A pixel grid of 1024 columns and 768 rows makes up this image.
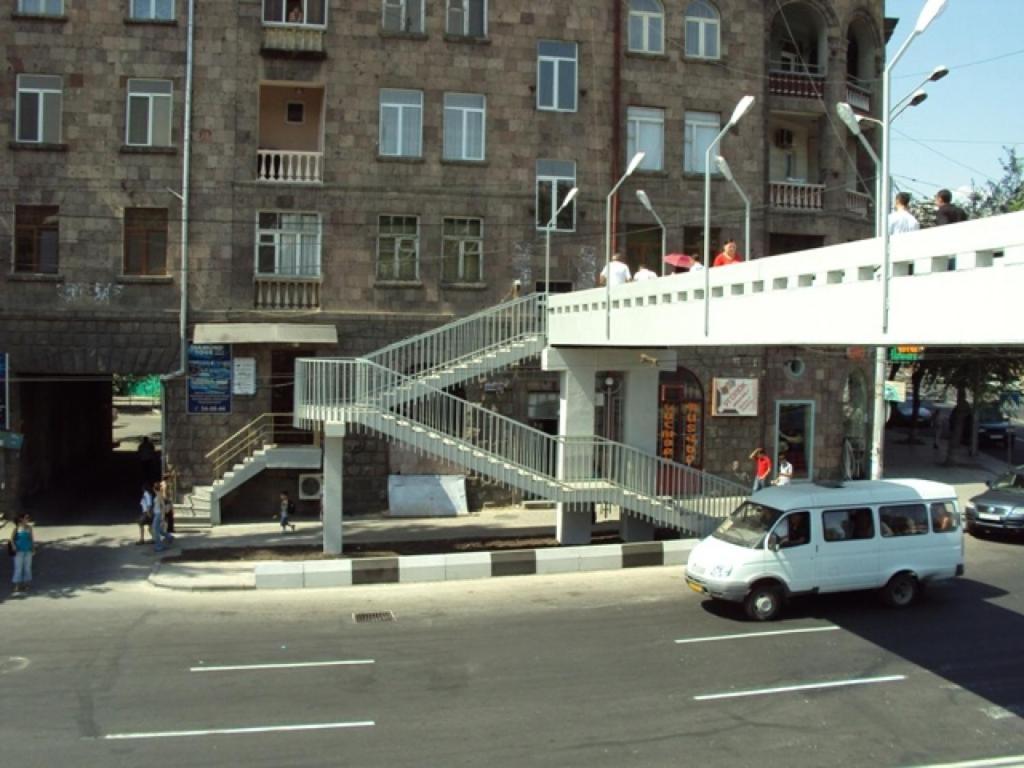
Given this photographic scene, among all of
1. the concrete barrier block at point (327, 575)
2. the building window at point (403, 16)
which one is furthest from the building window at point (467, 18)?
the concrete barrier block at point (327, 575)

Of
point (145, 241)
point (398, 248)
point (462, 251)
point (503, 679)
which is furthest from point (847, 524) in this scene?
point (145, 241)

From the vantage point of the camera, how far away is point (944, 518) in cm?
1524

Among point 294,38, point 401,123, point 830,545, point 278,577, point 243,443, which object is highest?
point 294,38

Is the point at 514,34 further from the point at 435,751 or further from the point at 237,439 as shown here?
the point at 435,751

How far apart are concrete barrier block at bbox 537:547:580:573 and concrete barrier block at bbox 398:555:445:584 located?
190 centimetres

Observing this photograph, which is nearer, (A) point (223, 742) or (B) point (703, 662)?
(A) point (223, 742)

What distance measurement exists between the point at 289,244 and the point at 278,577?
10749 mm

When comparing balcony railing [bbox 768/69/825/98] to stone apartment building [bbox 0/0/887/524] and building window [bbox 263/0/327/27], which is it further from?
building window [bbox 263/0/327/27]

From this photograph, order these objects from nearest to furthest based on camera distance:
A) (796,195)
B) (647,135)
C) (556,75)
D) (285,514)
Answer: (285,514)
(556,75)
(647,135)
(796,195)

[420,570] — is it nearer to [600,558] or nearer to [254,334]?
[600,558]

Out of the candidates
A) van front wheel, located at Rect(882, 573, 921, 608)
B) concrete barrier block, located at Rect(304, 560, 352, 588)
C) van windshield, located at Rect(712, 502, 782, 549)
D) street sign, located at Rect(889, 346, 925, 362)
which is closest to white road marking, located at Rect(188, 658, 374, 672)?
concrete barrier block, located at Rect(304, 560, 352, 588)

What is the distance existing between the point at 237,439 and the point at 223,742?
15.0 metres

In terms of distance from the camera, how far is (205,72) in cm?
2389

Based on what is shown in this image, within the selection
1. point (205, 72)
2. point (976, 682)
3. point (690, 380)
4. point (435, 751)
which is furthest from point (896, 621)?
point (205, 72)
